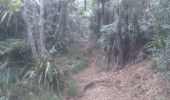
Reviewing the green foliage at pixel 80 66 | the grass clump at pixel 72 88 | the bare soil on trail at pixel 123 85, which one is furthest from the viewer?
the green foliage at pixel 80 66

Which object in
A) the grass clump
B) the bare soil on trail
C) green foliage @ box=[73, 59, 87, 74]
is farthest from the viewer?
green foliage @ box=[73, 59, 87, 74]

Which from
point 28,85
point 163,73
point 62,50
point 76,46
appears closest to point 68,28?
point 76,46

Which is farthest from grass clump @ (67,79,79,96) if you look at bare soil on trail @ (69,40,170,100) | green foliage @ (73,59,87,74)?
green foliage @ (73,59,87,74)

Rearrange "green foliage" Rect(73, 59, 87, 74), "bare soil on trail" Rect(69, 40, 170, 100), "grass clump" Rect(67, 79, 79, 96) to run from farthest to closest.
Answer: "green foliage" Rect(73, 59, 87, 74), "grass clump" Rect(67, 79, 79, 96), "bare soil on trail" Rect(69, 40, 170, 100)

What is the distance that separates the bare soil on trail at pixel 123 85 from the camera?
9195mm

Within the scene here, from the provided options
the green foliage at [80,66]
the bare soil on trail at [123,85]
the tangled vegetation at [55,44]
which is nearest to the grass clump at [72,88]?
the tangled vegetation at [55,44]

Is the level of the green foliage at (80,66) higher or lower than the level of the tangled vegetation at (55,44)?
lower

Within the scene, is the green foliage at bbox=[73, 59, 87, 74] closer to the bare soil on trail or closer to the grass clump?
the bare soil on trail

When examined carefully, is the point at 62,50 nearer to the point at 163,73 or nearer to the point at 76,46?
the point at 76,46

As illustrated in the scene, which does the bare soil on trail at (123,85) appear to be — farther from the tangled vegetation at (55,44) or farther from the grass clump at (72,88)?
the tangled vegetation at (55,44)

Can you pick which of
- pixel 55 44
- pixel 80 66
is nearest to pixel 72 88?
pixel 80 66

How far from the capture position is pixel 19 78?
1023 cm

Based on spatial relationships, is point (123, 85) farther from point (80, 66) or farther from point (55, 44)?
point (55, 44)

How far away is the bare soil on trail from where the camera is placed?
9195 mm
